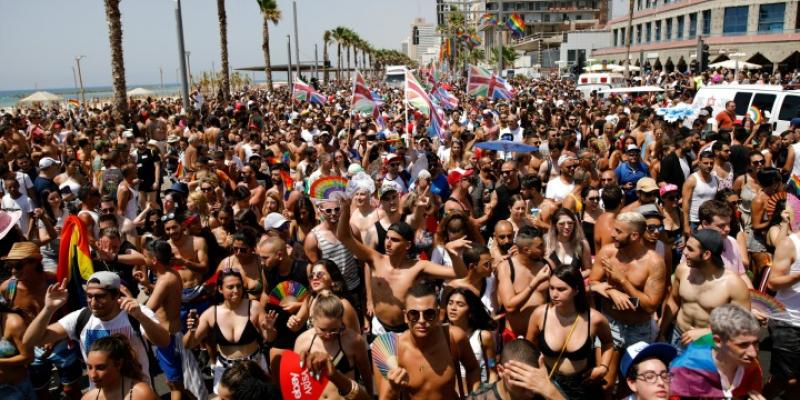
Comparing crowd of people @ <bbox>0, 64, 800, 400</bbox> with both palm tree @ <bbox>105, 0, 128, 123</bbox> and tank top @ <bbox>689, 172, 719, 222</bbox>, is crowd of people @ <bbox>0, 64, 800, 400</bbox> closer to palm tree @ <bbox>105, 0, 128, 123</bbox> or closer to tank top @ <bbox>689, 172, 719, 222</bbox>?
tank top @ <bbox>689, 172, 719, 222</bbox>

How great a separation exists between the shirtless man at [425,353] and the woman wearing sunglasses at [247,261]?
1889mm

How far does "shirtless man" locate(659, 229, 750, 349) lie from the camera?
3.78 metres

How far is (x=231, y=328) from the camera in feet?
13.5

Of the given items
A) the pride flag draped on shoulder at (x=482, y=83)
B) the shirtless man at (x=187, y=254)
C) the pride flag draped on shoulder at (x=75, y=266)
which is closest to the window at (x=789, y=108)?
the pride flag draped on shoulder at (x=482, y=83)

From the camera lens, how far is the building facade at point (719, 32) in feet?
122

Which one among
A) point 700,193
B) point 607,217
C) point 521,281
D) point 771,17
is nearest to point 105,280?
point 521,281

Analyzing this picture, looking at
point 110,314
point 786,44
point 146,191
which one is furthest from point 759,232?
point 786,44

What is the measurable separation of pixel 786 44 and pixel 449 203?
39983mm

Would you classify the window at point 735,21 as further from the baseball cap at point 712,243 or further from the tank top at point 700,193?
the baseball cap at point 712,243

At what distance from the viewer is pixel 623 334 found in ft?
14.4

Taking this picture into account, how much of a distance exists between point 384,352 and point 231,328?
1.35 m

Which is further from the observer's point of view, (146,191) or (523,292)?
(146,191)

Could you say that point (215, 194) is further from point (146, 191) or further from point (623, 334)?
point (623, 334)

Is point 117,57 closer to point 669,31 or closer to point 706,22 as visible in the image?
point 706,22
